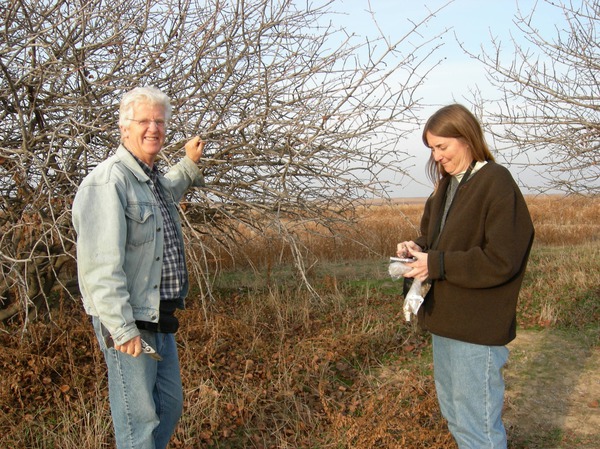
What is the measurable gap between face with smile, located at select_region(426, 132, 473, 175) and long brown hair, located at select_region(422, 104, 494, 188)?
2 centimetres

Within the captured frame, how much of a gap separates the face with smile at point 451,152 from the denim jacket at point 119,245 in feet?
4.02

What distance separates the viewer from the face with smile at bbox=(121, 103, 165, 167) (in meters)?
2.30

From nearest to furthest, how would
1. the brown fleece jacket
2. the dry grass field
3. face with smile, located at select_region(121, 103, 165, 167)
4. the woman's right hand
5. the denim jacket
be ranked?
the denim jacket
the brown fleece jacket
face with smile, located at select_region(121, 103, 165, 167)
the woman's right hand
the dry grass field

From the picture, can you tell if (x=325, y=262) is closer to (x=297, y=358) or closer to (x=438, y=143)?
(x=297, y=358)

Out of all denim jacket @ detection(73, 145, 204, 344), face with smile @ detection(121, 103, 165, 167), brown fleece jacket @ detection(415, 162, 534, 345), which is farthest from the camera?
face with smile @ detection(121, 103, 165, 167)

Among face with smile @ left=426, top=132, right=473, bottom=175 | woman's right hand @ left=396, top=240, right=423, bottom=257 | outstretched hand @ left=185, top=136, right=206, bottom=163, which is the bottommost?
woman's right hand @ left=396, top=240, right=423, bottom=257

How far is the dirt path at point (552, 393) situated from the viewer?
3.59 meters

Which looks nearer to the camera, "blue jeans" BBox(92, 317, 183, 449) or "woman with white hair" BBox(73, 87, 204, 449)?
"woman with white hair" BBox(73, 87, 204, 449)

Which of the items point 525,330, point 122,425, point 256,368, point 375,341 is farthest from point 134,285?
point 525,330

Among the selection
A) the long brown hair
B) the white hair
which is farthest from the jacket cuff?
the white hair

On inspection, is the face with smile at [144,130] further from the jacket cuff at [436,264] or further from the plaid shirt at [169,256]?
the jacket cuff at [436,264]

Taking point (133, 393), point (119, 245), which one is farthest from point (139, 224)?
point (133, 393)

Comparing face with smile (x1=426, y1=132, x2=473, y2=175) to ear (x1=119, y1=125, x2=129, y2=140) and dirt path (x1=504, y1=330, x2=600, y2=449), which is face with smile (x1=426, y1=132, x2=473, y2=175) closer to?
ear (x1=119, y1=125, x2=129, y2=140)

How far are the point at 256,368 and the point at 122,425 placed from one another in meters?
2.22
